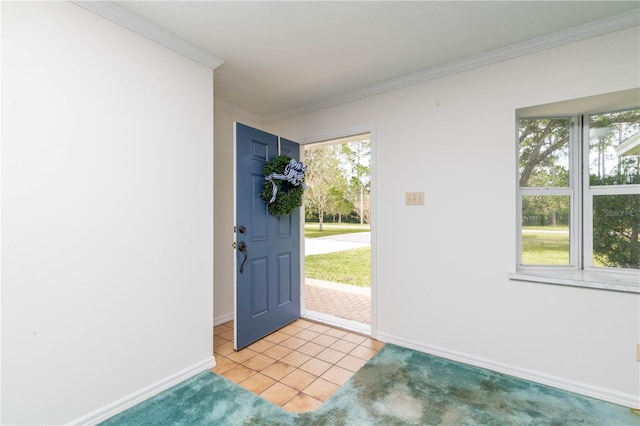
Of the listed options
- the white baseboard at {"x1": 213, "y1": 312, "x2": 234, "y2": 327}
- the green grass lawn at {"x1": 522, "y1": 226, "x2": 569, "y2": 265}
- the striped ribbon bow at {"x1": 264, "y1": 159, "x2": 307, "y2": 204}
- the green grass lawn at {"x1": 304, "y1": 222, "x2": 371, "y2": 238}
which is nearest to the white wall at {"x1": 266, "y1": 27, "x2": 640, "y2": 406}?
the green grass lawn at {"x1": 522, "y1": 226, "x2": 569, "y2": 265}

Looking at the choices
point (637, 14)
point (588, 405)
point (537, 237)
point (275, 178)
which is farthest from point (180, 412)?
point (637, 14)

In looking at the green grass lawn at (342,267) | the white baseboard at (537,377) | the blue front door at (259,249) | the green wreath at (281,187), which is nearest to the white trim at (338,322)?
the blue front door at (259,249)

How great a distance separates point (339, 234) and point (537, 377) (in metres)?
9.93

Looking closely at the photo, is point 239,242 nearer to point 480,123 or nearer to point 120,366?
point 120,366

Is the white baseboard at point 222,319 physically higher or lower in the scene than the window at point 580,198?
lower

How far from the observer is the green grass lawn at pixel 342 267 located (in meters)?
5.39

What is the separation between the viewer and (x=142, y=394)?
187cm

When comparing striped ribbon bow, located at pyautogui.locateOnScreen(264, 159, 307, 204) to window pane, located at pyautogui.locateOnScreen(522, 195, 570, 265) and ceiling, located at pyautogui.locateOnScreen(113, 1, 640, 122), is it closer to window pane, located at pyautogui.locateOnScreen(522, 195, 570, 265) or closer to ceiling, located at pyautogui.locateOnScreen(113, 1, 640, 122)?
ceiling, located at pyautogui.locateOnScreen(113, 1, 640, 122)

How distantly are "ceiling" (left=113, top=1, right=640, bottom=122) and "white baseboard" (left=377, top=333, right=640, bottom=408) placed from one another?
2.28 metres

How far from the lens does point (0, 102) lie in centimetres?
136

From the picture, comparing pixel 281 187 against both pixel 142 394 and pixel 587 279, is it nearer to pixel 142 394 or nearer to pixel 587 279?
pixel 142 394

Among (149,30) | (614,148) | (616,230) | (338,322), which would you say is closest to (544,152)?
(614,148)

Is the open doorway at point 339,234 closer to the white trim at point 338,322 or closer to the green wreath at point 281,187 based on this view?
the white trim at point 338,322

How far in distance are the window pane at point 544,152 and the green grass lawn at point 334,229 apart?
931cm
